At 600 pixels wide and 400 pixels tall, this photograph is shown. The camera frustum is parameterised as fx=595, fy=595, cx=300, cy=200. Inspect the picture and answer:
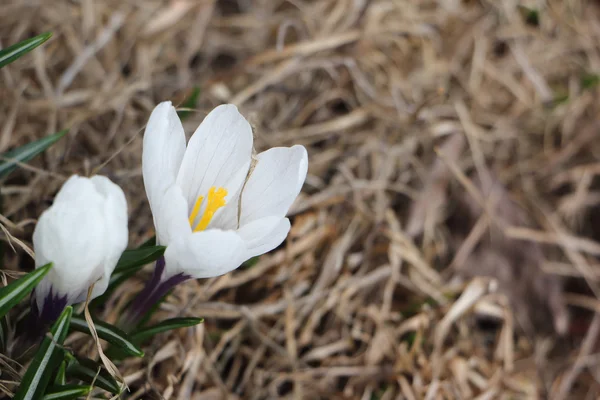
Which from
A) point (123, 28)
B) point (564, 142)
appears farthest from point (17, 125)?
point (564, 142)

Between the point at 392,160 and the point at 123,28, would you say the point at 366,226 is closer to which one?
the point at 392,160

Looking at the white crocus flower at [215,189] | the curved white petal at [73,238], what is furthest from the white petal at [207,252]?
the curved white petal at [73,238]

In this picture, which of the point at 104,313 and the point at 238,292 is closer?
the point at 104,313

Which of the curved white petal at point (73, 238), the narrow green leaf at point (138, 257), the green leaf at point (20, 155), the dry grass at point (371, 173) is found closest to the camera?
the curved white petal at point (73, 238)

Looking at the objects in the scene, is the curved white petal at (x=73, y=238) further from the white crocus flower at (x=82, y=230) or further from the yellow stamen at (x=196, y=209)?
the yellow stamen at (x=196, y=209)

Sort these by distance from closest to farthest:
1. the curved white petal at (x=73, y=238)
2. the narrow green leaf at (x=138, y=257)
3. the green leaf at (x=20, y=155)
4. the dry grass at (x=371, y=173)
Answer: the curved white petal at (x=73, y=238) → the narrow green leaf at (x=138, y=257) → the green leaf at (x=20, y=155) → the dry grass at (x=371, y=173)

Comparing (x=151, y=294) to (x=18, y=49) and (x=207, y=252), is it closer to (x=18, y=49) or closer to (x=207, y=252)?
(x=207, y=252)
